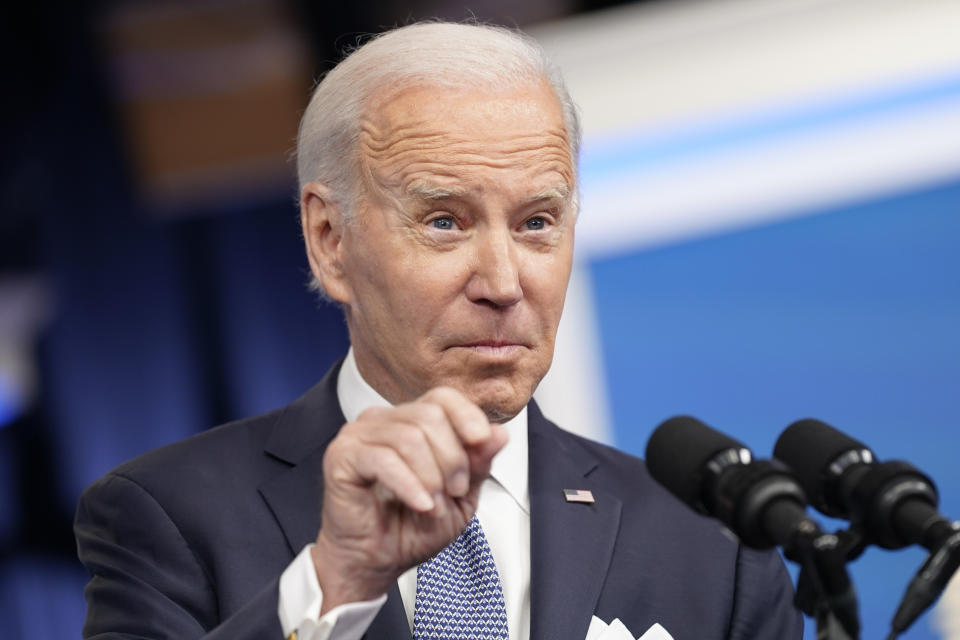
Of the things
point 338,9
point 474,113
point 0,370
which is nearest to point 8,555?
point 0,370

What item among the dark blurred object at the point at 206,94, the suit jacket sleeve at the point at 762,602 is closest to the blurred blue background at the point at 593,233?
the dark blurred object at the point at 206,94

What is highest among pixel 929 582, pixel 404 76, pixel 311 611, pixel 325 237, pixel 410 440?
pixel 404 76

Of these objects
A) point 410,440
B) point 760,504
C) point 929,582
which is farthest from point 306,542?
point 929,582

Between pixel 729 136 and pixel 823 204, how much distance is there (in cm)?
36

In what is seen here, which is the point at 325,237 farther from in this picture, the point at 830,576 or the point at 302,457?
the point at 830,576

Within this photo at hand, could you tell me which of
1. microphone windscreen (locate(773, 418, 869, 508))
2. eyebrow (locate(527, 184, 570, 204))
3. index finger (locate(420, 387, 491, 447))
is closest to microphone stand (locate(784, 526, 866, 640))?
microphone windscreen (locate(773, 418, 869, 508))

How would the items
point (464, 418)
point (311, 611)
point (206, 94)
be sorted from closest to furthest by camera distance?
point (464, 418) → point (311, 611) → point (206, 94)

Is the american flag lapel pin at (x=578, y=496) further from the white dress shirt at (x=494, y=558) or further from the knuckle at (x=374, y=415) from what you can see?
the knuckle at (x=374, y=415)

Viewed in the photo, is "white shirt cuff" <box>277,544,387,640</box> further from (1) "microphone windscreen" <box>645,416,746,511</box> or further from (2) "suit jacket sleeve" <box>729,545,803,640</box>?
(2) "suit jacket sleeve" <box>729,545,803,640</box>

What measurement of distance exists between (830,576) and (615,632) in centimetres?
75

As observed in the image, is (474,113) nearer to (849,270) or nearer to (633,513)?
(633,513)

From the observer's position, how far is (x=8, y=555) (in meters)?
4.18

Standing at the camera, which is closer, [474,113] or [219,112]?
[474,113]

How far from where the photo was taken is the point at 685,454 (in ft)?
4.26
